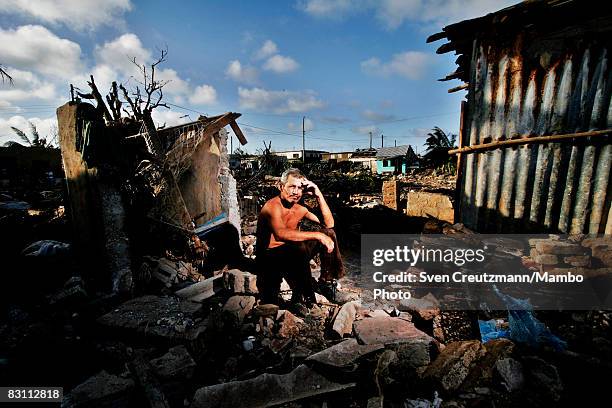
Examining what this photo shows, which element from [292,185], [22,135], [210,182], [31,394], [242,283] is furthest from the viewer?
[22,135]

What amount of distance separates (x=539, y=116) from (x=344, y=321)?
3.43 metres

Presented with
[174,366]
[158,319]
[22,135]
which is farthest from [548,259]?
[22,135]

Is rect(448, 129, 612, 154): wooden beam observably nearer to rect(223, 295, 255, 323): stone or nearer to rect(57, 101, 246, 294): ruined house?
rect(223, 295, 255, 323): stone

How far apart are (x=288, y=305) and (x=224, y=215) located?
14.2 ft

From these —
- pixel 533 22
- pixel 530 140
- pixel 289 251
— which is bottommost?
pixel 289 251

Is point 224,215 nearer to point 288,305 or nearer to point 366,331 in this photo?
point 288,305

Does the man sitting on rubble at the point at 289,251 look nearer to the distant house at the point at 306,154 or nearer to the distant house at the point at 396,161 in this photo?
the distant house at the point at 396,161

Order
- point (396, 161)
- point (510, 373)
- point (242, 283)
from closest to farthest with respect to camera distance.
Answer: point (510, 373) → point (242, 283) → point (396, 161)

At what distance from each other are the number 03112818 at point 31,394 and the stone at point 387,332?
2.72 metres

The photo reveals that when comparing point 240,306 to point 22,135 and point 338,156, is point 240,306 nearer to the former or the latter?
point 22,135

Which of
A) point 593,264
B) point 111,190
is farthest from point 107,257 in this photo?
point 593,264

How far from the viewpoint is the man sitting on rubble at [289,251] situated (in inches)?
151

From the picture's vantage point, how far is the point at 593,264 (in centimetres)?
309

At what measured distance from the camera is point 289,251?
3850 mm
